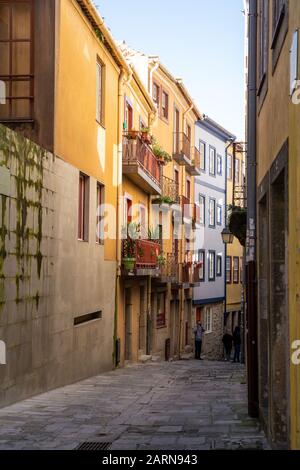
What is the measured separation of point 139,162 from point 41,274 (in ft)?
31.5

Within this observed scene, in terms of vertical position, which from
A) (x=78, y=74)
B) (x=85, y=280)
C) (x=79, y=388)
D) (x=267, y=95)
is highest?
(x=78, y=74)

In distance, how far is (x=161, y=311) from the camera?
29.7 meters

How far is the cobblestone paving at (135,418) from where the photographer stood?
8406 millimetres

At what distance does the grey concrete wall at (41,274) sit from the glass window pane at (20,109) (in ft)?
3.85

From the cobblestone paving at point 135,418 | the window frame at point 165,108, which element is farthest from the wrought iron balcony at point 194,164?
the cobblestone paving at point 135,418

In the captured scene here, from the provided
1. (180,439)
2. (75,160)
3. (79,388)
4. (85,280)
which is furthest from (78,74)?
(180,439)

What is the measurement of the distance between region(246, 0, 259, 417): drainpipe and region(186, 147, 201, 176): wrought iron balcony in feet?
78.0

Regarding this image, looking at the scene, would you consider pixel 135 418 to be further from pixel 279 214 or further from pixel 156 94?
pixel 156 94

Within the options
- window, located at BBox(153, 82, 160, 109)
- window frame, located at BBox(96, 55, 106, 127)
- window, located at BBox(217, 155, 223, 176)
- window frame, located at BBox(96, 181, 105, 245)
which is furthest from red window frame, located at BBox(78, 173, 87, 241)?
window, located at BBox(217, 155, 223, 176)

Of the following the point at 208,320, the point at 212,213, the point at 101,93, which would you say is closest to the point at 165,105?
the point at 212,213

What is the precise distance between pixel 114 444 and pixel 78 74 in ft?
30.9
